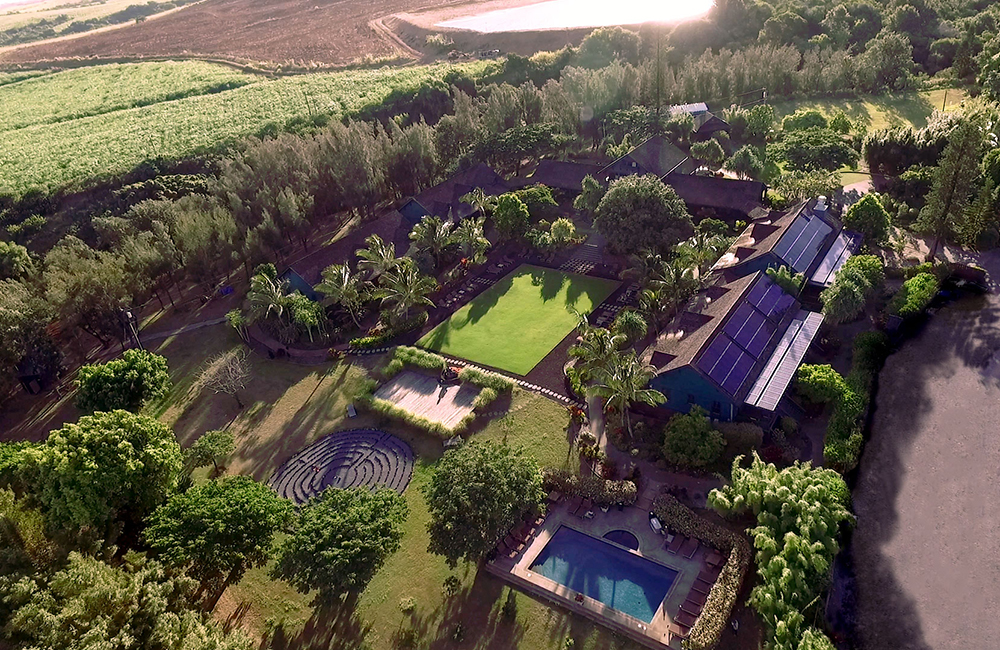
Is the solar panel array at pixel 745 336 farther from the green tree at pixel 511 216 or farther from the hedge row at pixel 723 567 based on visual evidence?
the green tree at pixel 511 216

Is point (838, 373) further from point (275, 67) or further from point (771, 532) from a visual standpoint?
point (275, 67)

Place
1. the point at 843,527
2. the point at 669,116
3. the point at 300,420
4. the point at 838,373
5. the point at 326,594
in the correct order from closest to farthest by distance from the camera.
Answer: the point at 326,594, the point at 843,527, the point at 838,373, the point at 300,420, the point at 669,116

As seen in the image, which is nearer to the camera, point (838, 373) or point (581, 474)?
point (581, 474)

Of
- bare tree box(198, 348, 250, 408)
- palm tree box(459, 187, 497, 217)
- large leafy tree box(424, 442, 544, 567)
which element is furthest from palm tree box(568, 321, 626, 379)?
palm tree box(459, 187, 497, 217)

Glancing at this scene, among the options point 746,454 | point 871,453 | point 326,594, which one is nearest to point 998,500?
point 871,453

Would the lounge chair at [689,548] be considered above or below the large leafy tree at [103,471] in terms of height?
below

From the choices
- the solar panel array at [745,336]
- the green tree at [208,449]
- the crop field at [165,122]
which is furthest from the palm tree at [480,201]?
the green tree at [208,449]
